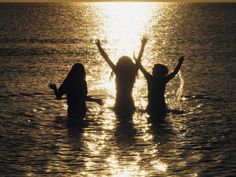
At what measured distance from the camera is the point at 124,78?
17.0m

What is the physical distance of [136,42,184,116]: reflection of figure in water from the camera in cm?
1697

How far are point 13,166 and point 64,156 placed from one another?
137cm

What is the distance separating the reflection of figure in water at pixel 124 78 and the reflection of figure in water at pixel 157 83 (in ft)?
0.93

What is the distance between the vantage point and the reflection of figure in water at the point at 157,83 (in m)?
17.0

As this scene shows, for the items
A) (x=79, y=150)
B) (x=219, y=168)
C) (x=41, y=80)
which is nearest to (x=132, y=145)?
(x=79, y=150)

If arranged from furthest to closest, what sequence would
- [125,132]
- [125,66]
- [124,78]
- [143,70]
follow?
[125,132], [124,78], [143,70], [125,66]

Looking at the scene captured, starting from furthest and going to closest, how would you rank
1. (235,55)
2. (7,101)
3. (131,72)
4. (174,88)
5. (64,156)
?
(235,55) → (174,88) → (7,101) → (131,72) → (64,156)

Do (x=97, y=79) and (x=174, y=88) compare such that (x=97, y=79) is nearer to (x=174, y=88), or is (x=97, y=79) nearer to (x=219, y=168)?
(x=174, y=88)

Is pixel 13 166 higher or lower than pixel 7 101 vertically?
lower

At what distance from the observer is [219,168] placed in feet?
45.4

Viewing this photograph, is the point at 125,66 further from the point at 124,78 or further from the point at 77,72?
the point at 77,72

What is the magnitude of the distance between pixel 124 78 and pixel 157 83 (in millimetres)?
953

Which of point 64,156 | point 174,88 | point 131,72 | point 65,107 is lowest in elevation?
point 64,156

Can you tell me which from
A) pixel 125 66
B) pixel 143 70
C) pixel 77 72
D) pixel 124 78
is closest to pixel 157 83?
pixel 143 70
